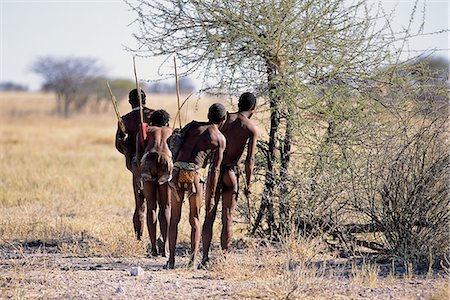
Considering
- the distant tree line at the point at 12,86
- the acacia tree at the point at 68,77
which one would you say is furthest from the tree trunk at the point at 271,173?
the distant tree line at the point at 12,86

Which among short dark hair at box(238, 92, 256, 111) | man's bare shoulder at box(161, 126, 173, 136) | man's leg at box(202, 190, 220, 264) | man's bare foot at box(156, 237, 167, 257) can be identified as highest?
short dark hair at box(238, 92, 256, 111)

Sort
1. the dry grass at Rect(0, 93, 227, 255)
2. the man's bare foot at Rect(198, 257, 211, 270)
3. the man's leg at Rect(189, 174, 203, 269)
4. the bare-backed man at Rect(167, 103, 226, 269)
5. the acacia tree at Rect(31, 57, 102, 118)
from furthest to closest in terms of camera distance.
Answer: the acacia tree at Rect(31, 57, 102, 118)
the dry grass at Rect(0, 93, 227, 255)
the man's bare foot at Rect(198, 257, 211, 270)
the man's leg at Rect(189, 174, 203, 269)
the bare-backed man at Rect(167, 103, 226, 269)

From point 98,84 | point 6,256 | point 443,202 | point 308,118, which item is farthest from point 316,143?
point 98,84

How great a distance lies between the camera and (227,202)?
8891 mm

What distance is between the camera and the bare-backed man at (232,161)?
8.70 meters

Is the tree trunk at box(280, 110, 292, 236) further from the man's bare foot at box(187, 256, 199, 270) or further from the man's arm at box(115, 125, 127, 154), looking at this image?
the man's arm at box(115, 125, 127, 154)

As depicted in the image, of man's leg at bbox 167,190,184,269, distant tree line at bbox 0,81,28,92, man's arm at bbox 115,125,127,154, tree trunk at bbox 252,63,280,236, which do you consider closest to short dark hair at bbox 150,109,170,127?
man's arm at bbox 115,125,127,154

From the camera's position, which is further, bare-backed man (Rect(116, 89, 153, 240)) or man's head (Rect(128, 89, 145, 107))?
man's head (Rect(128, 89, 145, 107))

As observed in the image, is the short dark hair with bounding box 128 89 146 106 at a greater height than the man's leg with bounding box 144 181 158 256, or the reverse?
the short dark hair with bounding box 128 89 146 106

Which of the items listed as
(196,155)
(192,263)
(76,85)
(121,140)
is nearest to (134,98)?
(121,140)

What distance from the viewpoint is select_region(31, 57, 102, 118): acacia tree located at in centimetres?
5441

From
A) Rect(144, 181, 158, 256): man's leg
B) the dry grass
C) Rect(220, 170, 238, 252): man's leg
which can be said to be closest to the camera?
Rect(220, 170, 238, 252): man's leg

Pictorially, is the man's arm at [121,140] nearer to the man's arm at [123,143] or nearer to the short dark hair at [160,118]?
the man's arm at [123,143]

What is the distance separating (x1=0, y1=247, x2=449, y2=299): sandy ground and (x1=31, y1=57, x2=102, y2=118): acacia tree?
43517 mm
